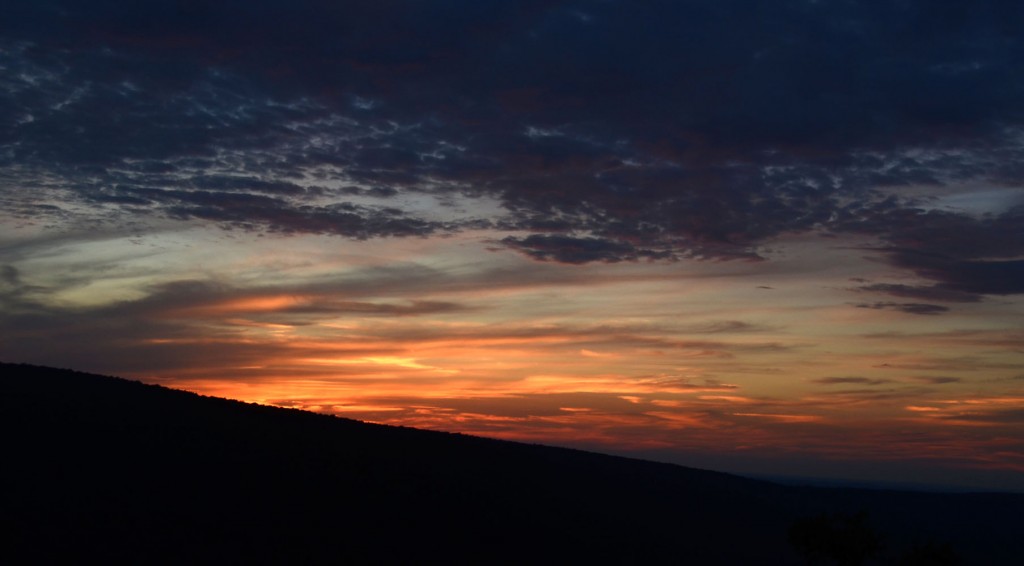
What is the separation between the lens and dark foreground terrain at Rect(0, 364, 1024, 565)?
36.8 m

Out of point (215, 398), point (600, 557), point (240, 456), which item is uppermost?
point (215, 398)

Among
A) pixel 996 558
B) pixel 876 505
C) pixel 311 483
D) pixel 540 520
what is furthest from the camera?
pixel 876 505

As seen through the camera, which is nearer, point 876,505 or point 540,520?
point 540,520

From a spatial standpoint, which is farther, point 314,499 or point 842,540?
point 314,499

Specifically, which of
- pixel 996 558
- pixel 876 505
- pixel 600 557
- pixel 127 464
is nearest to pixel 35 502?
pixel 127 464

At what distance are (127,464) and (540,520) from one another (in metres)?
23.0

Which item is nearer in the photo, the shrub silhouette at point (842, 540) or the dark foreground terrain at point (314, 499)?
the shrub silhouette at point (842, 540)

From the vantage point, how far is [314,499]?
47000mm

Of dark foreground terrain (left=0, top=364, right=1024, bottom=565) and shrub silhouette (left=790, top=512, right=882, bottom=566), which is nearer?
shrub silhouette (left=790, top=512, right=882, bottom=566)

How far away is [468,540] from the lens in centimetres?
4781

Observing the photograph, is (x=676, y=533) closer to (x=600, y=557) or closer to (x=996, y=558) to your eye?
(x=600, y=557)

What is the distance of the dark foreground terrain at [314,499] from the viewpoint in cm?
3678

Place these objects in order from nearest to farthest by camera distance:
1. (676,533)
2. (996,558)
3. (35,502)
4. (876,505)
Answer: (35,502) < (676,533) < (996,558) < (876,505)

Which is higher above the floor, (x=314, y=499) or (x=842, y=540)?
(x=842, y=540)
